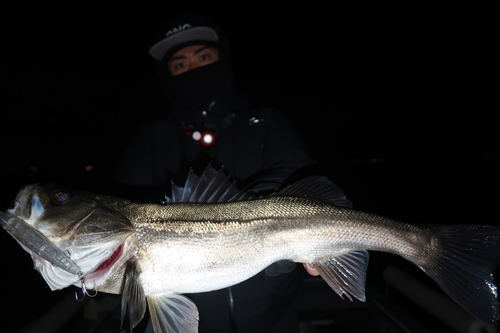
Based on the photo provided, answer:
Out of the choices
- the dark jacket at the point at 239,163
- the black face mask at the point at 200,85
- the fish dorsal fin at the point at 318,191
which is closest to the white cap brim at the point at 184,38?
the black face mask at the point at 200,85

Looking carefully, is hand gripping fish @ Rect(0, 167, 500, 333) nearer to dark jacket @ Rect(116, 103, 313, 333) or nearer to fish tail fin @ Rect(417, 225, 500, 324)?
fish tail fin @ Rect(417, 225, 500, 324)

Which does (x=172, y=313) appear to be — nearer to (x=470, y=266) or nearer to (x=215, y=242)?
(x=215, y=242)

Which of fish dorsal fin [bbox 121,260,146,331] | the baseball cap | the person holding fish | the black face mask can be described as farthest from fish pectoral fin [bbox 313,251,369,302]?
the baseball cap

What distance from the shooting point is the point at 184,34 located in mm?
3018

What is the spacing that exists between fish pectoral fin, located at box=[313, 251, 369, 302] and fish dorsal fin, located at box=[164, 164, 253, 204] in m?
0.68

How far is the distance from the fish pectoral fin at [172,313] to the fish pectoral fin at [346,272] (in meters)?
0.81

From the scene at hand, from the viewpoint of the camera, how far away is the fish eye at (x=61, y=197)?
1506 millimetres

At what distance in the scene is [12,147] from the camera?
6375 centimetres

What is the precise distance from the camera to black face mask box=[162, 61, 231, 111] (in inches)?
118

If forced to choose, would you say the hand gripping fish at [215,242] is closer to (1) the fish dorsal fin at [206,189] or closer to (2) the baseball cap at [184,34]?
(1) the fish dorsal fin at [206,189]

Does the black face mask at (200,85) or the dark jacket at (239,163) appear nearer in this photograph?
the dark jacket at (239,163)

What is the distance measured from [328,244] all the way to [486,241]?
0.92 meters

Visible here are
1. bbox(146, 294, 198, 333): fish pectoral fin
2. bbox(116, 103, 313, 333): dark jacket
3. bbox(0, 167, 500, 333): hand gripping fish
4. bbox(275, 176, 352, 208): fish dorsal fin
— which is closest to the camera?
bbox(0, 167, 500, 333): hand gripping fish

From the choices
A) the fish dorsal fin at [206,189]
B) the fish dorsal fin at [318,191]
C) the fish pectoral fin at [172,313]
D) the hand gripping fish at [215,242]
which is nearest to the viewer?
the hand gripping fish at [215,242]
